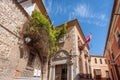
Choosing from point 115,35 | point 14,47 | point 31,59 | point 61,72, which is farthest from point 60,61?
point 115,35

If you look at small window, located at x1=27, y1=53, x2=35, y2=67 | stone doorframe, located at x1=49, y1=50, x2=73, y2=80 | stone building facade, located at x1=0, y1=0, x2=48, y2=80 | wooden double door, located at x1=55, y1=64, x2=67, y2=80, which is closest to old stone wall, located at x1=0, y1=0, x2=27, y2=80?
stone building facade, located at x1=0, y1=0, x2=48, y2=80

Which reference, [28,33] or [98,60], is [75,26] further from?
[98,60]

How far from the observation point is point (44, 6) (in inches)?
455

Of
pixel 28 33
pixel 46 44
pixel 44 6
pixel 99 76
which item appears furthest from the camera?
pixel 99 76

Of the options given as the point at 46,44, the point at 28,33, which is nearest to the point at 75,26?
the point at 46,44

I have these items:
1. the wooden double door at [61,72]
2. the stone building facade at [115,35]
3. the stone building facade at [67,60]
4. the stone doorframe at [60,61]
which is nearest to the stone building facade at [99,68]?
the stone building facade at [115,35]

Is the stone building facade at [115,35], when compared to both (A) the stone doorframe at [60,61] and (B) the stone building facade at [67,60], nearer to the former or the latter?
(B) the stone building facade at [67,60]

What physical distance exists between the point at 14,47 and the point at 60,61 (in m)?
5.81

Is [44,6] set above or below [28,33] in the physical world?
above

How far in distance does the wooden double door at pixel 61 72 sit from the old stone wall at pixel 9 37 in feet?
18.6

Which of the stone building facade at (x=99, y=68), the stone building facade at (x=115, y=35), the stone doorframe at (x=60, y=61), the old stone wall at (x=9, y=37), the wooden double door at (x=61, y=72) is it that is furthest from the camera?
the stone building facade at (x=99, y=68)

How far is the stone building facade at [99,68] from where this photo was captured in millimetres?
21978

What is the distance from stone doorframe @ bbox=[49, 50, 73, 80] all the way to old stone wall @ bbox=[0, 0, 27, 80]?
5369 millimetres

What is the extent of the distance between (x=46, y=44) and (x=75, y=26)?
559cm
